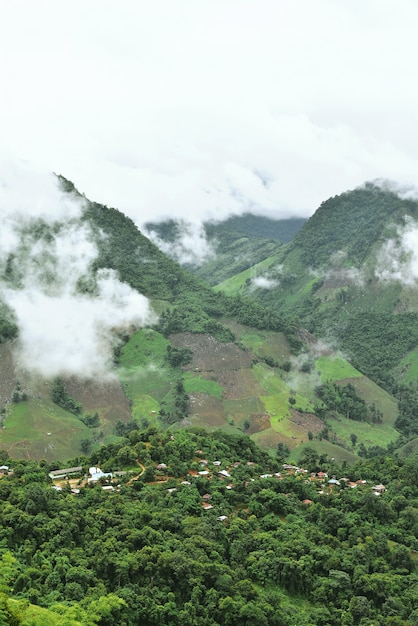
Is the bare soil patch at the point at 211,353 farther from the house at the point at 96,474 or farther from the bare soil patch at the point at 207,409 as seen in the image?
the house at the point at 96,474

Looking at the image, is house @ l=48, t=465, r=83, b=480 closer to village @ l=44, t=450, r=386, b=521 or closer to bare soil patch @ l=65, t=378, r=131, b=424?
village @ l=44, t=450, r=386, b=521

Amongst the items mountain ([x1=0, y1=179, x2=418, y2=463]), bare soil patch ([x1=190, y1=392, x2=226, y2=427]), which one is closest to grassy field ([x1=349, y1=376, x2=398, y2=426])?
mountain ([x1=0, y1=179, x2=418, y2=463])

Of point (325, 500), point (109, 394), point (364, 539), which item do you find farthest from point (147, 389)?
point (364, 539)

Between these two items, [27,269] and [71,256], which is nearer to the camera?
[27,269]

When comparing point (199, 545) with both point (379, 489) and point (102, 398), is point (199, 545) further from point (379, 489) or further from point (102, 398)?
point (102, 398)

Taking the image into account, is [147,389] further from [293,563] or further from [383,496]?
[293,563]

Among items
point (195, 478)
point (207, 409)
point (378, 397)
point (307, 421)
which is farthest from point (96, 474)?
point (378, 397)

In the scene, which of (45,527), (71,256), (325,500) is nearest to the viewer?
(45,527)
